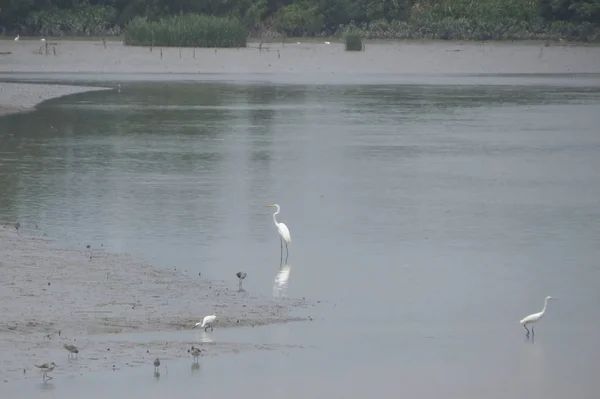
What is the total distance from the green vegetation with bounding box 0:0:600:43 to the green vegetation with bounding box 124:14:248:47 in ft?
16.7

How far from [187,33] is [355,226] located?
1817 inches

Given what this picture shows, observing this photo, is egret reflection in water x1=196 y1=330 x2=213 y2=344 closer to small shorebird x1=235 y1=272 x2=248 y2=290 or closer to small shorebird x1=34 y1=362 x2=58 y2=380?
small shorebird x1=34 y1=362 x2=58 y2=380

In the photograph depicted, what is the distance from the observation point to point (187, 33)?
6009 centimetres

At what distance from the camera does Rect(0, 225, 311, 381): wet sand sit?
927 centimetres

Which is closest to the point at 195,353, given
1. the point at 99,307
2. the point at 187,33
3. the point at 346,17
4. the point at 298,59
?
the point at 99,307

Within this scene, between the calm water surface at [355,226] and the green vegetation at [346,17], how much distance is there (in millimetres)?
38831

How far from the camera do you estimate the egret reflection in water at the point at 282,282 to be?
453 inches

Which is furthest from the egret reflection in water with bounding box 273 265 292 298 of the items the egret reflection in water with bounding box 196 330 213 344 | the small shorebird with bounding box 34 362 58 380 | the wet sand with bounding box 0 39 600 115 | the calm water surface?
the wet sand with bounding box 0 39 600 115

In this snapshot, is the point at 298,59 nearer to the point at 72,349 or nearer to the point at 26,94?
the point at 26,94

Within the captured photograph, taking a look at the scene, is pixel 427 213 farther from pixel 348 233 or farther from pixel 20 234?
pixel 20 234

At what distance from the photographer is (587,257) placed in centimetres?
1327

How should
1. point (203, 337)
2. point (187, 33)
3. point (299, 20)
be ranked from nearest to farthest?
point (203, 337)
point (187, 33)
point (299, 20)

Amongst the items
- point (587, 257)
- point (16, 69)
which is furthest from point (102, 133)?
point (16, 69)

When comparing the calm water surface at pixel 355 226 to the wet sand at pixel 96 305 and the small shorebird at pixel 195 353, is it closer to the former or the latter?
the small shorebird at pixel 195 353
